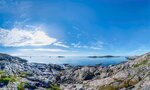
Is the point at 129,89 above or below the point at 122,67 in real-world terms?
below

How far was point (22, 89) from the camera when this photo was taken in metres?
143

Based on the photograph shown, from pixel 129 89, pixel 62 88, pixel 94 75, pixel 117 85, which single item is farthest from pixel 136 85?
pixel 94 75

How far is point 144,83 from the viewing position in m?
121

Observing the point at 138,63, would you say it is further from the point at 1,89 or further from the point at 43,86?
the point at 1,89

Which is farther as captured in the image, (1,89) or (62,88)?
(62,88)

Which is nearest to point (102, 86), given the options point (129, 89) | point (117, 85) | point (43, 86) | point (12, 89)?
point (117, 85)

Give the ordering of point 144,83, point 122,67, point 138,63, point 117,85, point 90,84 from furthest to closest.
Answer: point 122,67 < point 138,63 < point 90,84 < point 117,85 < point 144,83

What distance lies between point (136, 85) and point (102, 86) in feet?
80.6

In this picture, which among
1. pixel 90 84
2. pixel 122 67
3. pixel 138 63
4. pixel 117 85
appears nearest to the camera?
pixel 117 85

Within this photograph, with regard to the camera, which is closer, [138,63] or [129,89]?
[129,89]

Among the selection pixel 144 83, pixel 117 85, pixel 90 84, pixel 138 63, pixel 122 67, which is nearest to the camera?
pixel 144 83

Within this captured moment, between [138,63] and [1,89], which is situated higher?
[138,63]

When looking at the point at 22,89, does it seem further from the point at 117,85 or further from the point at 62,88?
the point at 117,85

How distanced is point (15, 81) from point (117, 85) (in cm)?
6544
